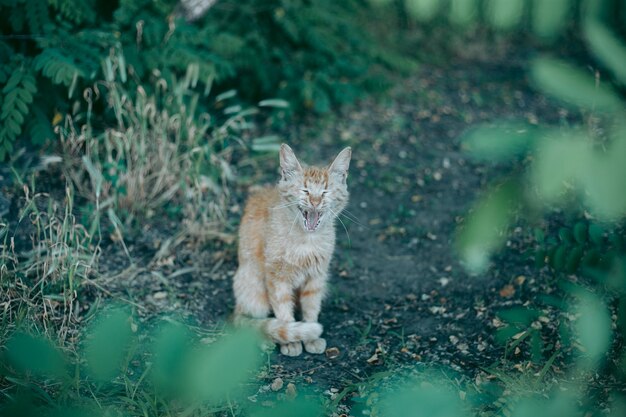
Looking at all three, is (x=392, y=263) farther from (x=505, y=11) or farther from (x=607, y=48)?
(x=505, y=11)

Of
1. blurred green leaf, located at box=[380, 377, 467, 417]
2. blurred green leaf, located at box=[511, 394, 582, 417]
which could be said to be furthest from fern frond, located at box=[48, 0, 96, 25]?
blurred green leaf, located at box=[511, 394, 582, 417]

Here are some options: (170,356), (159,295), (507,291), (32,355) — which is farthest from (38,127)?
(507,291)

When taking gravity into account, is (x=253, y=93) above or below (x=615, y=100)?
below

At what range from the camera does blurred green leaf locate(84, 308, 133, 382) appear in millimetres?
1435

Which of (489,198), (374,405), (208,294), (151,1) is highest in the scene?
(489,198)

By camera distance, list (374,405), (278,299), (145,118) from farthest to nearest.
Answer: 1. (145,118)
2. (278,299)
3. (374,405)

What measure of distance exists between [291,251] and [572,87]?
2625 millimetres

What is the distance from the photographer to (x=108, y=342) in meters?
1.44

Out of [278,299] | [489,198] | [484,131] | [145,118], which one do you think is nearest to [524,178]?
[489,198]

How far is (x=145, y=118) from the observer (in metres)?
4.88

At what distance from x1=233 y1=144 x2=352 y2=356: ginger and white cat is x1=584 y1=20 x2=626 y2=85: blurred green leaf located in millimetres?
2275

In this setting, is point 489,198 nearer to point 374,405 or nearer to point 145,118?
point 374,405

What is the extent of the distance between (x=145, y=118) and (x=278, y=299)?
2.01 meters

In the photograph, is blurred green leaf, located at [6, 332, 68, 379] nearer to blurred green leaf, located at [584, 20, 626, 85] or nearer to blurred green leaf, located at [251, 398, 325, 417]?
blurred green leaf, located at [251, 398, 325, 417]
